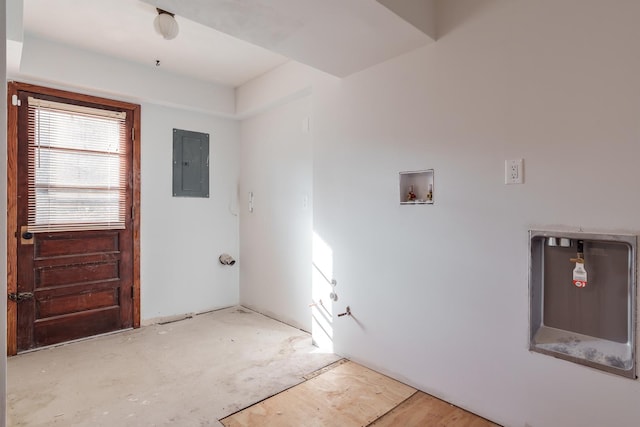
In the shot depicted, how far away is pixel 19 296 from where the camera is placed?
110 inches

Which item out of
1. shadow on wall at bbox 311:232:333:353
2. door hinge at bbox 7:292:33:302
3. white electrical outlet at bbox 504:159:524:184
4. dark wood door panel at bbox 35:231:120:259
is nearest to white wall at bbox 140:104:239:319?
dark wood door panel at bbox 35:231:120:259

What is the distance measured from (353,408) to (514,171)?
1.60m

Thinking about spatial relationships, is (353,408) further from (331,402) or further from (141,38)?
(141,38)

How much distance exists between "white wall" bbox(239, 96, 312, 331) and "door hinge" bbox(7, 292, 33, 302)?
199 cm

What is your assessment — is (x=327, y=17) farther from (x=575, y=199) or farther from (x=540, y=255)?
(x=540, y=255)

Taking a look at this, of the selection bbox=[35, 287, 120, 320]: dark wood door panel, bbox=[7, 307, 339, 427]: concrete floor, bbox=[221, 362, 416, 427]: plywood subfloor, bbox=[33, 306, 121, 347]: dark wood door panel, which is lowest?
bbox=[7, 307, 339, 427]: concrete floor

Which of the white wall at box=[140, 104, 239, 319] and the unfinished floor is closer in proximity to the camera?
the unfinished floor

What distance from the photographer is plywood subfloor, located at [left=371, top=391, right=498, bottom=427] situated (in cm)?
183

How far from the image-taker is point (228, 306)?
4094 mm

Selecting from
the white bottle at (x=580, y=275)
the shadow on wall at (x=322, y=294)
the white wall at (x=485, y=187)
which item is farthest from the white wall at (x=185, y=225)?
the white bottle at (x=580, y=275)

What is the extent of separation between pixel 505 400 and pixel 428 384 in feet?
1.50

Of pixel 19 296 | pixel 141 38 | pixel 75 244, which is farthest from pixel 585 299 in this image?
pixel 19 296

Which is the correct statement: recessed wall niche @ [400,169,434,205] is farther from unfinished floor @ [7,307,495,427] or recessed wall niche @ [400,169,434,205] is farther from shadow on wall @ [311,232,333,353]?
unfinished floor @ [7,307,495,427]

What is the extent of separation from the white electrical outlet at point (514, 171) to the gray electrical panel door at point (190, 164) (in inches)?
123
